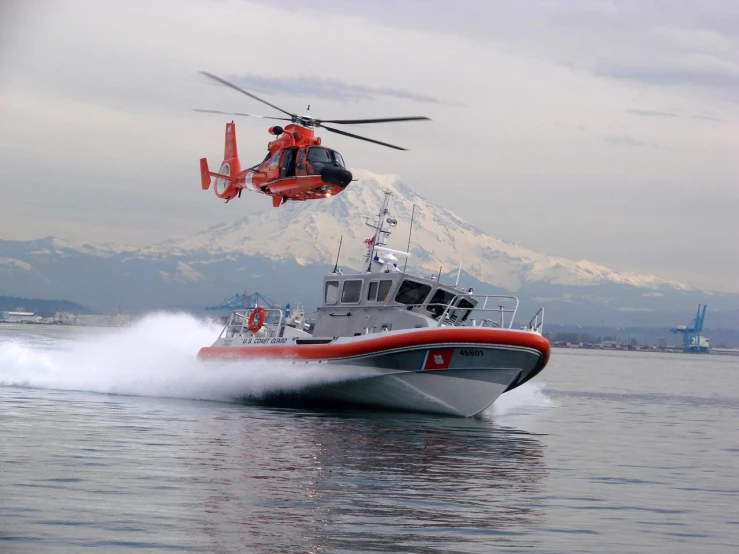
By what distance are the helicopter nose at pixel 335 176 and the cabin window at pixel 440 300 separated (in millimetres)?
5752

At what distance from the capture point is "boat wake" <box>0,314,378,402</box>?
93.2 feet

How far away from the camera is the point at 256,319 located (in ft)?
102

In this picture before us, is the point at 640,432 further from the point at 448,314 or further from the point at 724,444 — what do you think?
the point at 448,314

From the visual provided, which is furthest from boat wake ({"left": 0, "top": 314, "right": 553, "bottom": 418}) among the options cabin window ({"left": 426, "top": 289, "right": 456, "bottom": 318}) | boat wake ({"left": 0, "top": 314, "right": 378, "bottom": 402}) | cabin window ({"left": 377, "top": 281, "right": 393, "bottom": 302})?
cabin window ({"left": 426, "top": 289, "right": 456, "bottom": 318})

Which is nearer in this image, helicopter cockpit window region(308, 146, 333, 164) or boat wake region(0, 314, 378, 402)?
boat wake region(0, 314, 378, 402)

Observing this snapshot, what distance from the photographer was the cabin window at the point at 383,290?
2708 cm

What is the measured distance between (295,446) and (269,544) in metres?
8.44

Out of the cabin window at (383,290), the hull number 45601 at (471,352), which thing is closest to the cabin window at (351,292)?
the cabin window at (383,290)

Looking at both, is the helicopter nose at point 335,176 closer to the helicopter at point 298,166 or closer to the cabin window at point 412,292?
the helicopter at point 298,166

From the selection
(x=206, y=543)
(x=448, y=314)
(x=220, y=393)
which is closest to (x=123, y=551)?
(x=206, y=543)

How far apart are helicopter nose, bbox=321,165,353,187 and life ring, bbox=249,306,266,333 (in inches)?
175

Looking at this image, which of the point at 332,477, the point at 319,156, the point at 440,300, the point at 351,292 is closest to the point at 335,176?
the point at 319,156

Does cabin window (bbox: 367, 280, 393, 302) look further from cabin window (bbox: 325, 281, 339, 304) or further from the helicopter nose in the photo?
the helicopter nose

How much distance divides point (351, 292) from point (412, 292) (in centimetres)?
193
